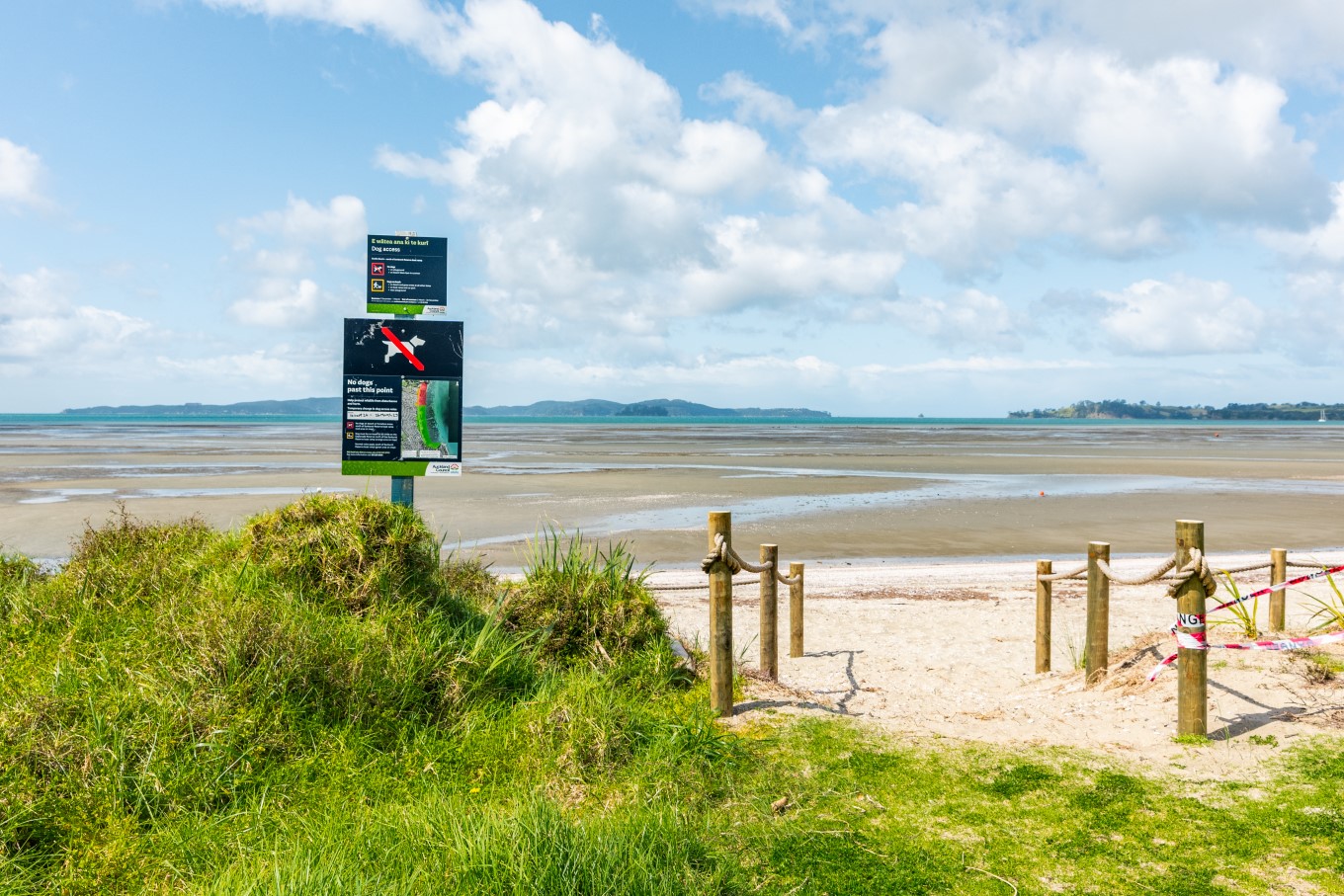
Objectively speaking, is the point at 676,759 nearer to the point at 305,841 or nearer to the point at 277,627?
the point at 305,841

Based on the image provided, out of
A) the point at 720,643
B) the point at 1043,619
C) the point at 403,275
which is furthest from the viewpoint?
the point at 403,275

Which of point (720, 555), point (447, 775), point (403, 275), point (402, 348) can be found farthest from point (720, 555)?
point (403, 275)

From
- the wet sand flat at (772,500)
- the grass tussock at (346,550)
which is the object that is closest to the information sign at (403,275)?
the grass tussock at (346,550)

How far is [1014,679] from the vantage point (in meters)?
7.95

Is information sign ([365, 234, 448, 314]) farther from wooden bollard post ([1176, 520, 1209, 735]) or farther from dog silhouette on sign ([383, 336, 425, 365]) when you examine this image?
wooden bollard post ([1176, 520, 1209, 735])

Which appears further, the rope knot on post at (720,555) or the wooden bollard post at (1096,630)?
the wooden bollard post at (1096,630)

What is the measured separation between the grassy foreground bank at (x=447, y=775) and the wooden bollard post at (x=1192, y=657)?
570 mm

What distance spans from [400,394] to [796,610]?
4.85 m

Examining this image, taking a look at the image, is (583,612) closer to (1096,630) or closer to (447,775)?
(447,775)

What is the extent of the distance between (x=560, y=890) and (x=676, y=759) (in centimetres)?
179

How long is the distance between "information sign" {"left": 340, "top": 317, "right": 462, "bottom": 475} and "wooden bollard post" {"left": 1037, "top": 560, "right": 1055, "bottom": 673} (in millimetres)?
6048

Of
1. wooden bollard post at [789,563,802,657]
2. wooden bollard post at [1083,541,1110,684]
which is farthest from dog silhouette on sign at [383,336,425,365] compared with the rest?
wooden bollard post at [1083,541,1110,684]

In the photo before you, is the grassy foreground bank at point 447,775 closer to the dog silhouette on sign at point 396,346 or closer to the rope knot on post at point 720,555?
the rope knot on post at point 720,555

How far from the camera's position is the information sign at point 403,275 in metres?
9.37
